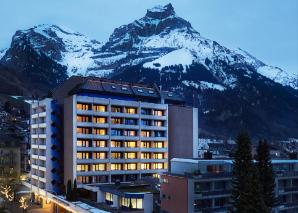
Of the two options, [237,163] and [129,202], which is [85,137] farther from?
[237,163]

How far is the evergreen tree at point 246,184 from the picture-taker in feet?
210

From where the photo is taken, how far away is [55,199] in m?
99.7

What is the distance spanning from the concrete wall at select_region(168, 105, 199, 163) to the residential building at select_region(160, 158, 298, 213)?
3167cm

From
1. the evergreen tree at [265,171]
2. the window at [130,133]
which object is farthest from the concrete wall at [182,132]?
the evergreen tree at [265,171]

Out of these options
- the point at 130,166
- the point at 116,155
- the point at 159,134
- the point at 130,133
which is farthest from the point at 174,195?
the point at 159,134

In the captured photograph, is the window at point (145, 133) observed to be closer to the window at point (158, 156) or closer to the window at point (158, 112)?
the window at point (158, 112)

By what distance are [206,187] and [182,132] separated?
43.3 m

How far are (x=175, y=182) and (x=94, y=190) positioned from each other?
23617mm

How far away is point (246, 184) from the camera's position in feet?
212

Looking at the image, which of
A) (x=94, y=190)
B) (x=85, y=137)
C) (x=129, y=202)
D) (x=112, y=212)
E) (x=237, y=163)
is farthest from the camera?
(x=85, y=137)

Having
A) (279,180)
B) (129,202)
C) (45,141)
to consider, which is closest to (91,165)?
(45,141)

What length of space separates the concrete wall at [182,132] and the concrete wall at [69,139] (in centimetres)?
2975

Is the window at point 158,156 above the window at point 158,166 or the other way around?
above

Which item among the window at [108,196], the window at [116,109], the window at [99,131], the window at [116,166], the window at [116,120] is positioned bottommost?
the window at [108,196]
